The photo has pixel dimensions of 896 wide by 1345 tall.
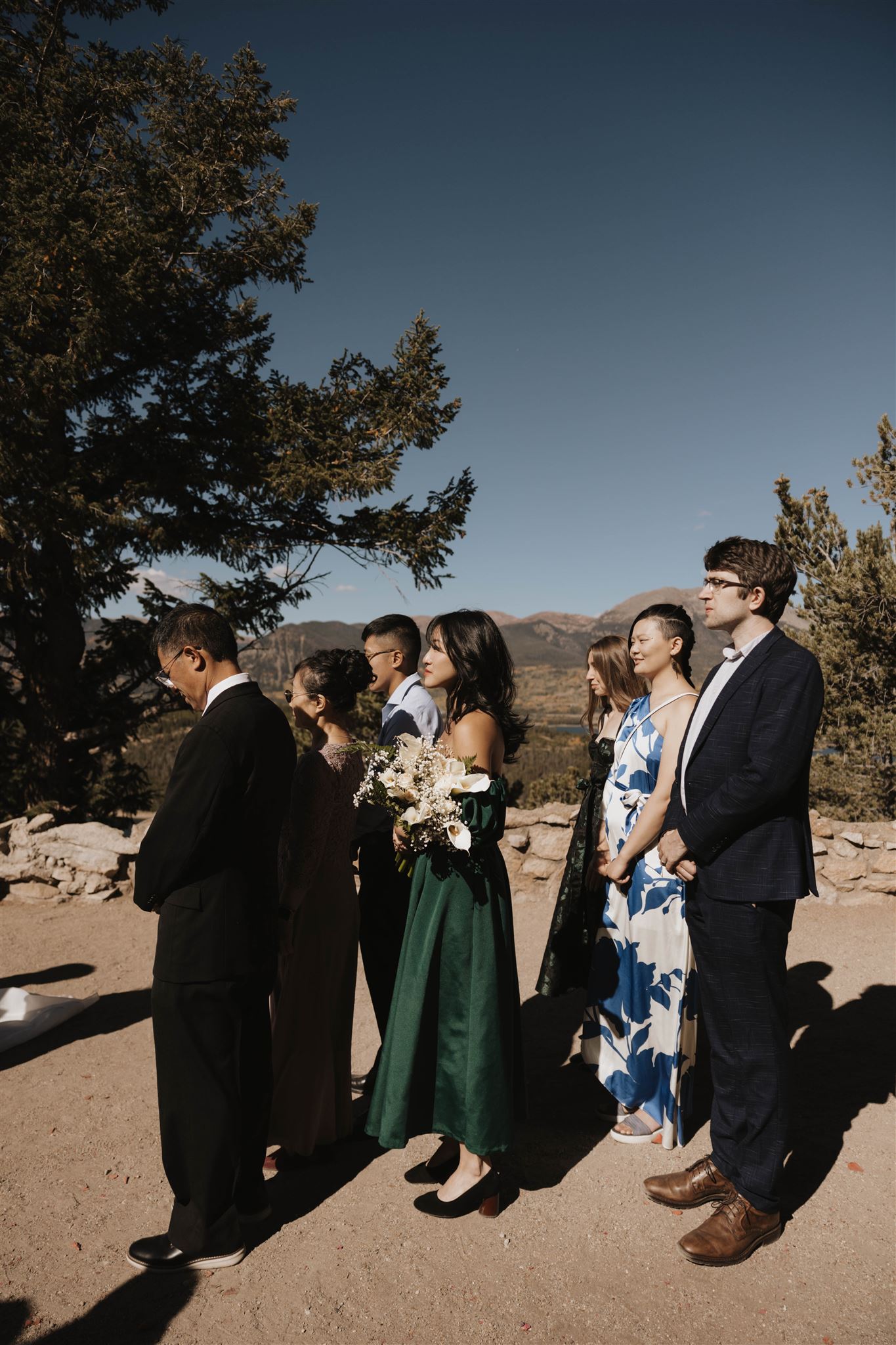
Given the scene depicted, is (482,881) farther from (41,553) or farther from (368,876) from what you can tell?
(41,553)

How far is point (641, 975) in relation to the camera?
356 centimetres

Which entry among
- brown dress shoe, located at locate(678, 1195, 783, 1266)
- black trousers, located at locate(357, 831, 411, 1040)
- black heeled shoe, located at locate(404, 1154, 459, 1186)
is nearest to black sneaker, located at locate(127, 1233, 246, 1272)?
black heeled shoe, located at locate(404, 1154, 459, 1186)

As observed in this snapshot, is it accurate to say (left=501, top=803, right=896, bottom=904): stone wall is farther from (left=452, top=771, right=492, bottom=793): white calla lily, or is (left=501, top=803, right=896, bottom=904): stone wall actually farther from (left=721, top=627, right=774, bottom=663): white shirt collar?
(left=452, top=771, right=492, bottom=793): white calla lily

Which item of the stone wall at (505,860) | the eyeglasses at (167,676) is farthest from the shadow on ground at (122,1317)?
the stone wall at (505,860)

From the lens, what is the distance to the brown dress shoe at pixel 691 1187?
119 inches

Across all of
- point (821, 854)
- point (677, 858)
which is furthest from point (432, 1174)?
point (821, 854)

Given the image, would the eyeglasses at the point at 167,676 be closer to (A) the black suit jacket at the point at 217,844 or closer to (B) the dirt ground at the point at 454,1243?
(A) the black suit jacket at the point at 217,844

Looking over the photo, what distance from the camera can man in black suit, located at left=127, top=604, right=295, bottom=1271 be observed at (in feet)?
8.18

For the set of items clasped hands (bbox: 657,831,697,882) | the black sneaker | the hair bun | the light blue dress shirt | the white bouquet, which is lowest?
the black sneaker

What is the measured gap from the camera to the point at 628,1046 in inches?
142

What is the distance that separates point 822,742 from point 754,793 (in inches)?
482

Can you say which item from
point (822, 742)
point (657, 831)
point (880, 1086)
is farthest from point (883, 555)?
point (657, 831)

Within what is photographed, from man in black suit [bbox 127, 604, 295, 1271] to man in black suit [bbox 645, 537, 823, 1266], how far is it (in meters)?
1.54

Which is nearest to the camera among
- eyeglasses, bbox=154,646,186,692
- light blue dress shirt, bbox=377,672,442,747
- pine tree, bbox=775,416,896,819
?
eyeglasses, bbox=154,646,186,692
